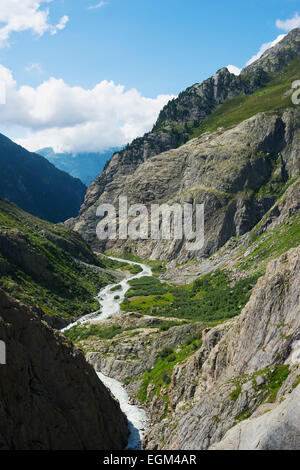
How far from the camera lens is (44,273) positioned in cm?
11825

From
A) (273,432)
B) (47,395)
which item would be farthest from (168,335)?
(273,432)

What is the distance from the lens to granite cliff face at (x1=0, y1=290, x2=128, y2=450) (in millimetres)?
30203

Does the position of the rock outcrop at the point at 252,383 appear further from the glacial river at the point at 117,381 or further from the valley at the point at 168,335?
the glacial river at the point at 117,381

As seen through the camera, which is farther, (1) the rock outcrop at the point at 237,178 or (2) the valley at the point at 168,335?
(1) the rock outcrop at the point at 237,178

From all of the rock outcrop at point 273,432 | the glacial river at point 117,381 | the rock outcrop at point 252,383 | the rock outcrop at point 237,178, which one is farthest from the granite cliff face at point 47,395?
the rock outcrop at point 237,178

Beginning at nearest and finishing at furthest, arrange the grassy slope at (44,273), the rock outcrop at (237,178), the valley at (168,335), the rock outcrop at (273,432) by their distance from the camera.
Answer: the rock outcrop at (273,432), the valley at (168,335), the grassy slope at (44,273), the rock outcrop at (237,178)

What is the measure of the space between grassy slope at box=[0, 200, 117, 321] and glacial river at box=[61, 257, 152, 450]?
336cm

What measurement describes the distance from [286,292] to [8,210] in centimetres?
14960

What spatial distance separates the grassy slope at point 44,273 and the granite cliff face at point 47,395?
5609cm

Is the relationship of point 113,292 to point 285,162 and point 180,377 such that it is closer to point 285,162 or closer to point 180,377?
point 180,377

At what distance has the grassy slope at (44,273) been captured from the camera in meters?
103

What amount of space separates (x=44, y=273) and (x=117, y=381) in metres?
62.8

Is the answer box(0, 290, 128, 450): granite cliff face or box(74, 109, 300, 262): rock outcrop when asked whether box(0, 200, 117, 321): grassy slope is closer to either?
box(74, 109, 300, 262): rock outcrop
